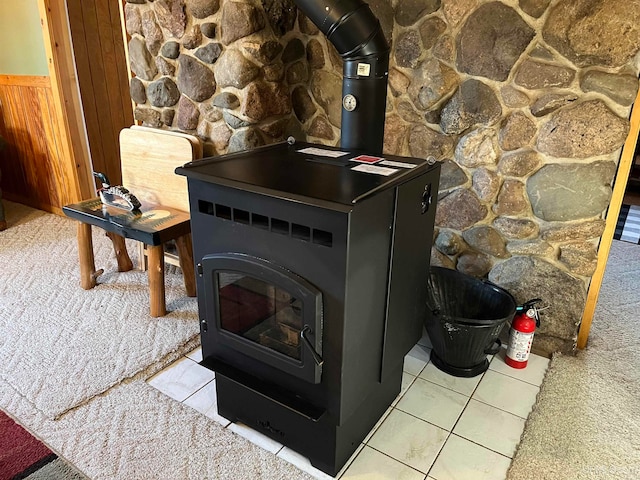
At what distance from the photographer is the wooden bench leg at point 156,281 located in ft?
7.42

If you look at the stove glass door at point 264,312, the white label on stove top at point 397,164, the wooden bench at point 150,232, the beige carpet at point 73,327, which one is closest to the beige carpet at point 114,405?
the beige carpet at point 73,327

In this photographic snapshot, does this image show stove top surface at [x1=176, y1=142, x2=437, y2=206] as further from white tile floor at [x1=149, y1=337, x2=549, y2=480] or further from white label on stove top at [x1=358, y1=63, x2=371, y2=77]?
white tile floor at [x1=149, y1=337, x2=549, y2=480]

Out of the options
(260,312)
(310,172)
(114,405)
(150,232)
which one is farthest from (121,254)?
(310,172)

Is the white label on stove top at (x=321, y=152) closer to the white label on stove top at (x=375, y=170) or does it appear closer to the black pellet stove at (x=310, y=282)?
the black pellet stove at (x=310, y=282)

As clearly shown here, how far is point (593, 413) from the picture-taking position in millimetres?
1794

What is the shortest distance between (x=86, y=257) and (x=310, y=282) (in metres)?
1.79

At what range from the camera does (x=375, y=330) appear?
147 centimetres

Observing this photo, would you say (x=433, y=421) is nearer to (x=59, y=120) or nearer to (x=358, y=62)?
(x=358, y=62)

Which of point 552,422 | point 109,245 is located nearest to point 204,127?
point 109,245

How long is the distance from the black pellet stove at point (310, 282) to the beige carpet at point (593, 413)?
0.59m

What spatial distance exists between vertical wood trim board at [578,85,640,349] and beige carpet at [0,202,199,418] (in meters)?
1.80

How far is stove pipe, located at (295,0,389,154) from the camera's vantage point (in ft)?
5.23

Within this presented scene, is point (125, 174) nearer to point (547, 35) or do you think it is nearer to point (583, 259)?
point (547, 35)

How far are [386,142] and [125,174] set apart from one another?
1.54m
